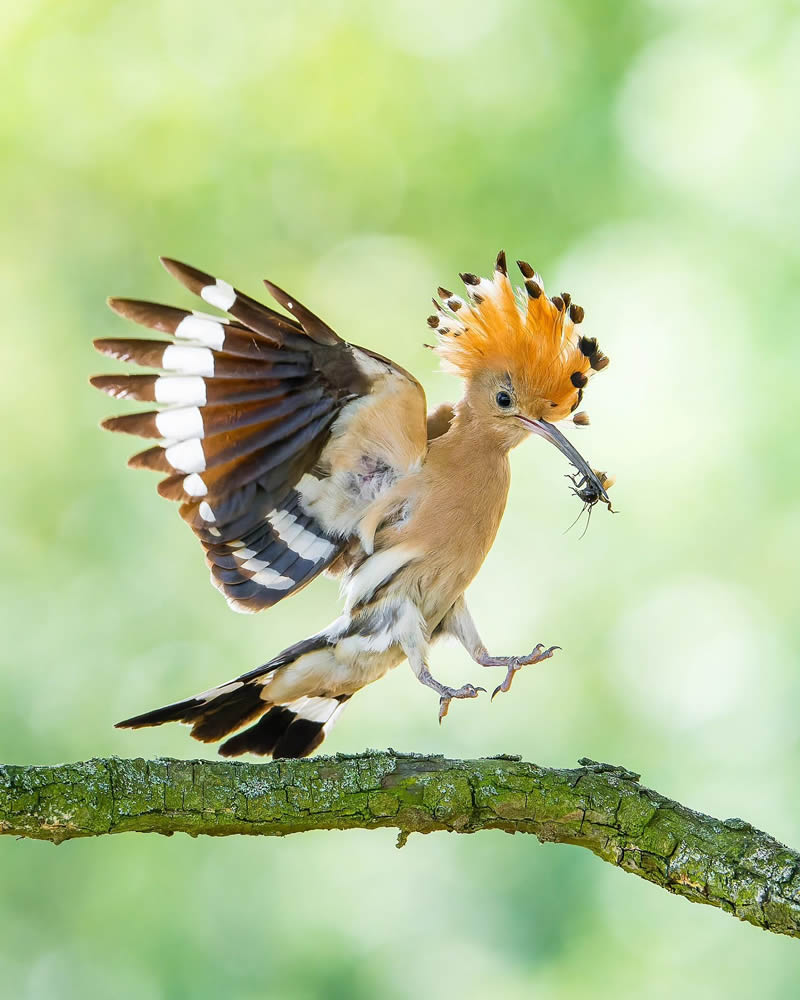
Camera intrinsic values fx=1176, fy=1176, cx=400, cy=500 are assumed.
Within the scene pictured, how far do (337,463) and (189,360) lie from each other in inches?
16.1

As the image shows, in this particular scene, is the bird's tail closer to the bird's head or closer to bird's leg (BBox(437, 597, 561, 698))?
bird's leg (BBox(437, 597, 561, 698))

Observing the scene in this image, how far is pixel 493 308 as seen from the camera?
2570 millimetres

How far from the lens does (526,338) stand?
254cm

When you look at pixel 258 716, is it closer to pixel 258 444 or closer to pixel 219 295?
pixel 258 444

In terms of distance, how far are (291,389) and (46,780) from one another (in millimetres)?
866

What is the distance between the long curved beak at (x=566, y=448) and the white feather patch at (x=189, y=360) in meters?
0.74

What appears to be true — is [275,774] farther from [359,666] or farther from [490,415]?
[490,415]

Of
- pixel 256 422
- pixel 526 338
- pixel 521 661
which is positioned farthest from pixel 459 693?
pixel 526 338

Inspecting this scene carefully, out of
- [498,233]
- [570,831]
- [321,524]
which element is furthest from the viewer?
[498,233]

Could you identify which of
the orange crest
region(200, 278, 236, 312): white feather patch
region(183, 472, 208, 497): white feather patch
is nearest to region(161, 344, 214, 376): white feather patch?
region(200, 278, 236, 312): white feather patch

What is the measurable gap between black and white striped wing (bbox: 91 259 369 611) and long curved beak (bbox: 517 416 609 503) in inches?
17.5

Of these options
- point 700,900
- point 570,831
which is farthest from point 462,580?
point 700,900

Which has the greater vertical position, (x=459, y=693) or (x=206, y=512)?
(x=206, y=512)

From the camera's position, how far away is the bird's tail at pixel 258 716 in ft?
8.23
